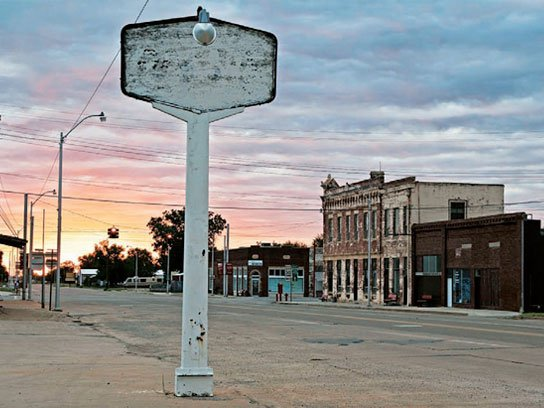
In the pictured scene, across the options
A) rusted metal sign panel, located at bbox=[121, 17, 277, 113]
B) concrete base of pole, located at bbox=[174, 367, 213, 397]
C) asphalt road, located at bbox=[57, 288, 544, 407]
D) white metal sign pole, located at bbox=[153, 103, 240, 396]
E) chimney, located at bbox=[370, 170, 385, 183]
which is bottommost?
asphalt road, located at bbox=[57, 288, 544, 407]

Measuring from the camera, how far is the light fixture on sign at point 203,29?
10672mm

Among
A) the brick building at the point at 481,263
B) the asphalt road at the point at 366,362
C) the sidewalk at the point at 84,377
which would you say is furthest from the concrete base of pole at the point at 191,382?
the brick building at the point at 481,263

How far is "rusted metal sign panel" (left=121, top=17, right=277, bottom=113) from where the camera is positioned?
428 inches

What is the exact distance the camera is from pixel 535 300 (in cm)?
5025

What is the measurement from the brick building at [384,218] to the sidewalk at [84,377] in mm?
41788

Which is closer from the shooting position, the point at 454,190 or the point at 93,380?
the point at 93,380

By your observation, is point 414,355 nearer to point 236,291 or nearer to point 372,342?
point 372,342

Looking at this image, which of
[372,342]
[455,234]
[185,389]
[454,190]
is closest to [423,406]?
[185,389]

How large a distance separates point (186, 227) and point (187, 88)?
5.77 ft

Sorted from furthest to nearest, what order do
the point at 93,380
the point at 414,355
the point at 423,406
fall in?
the point at 414,355
the point at 93,380
the point at 423,406

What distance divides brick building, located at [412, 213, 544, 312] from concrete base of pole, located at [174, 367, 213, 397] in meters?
41.8

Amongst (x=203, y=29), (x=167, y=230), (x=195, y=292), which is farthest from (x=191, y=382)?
(x=167, y=230)

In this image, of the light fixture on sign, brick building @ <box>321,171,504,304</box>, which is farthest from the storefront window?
the light fixture on sign

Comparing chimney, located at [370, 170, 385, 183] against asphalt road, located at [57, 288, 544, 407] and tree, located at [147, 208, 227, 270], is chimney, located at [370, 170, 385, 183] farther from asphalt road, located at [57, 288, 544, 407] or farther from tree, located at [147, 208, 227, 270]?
tree, located at [147, 208, 227, 270]
